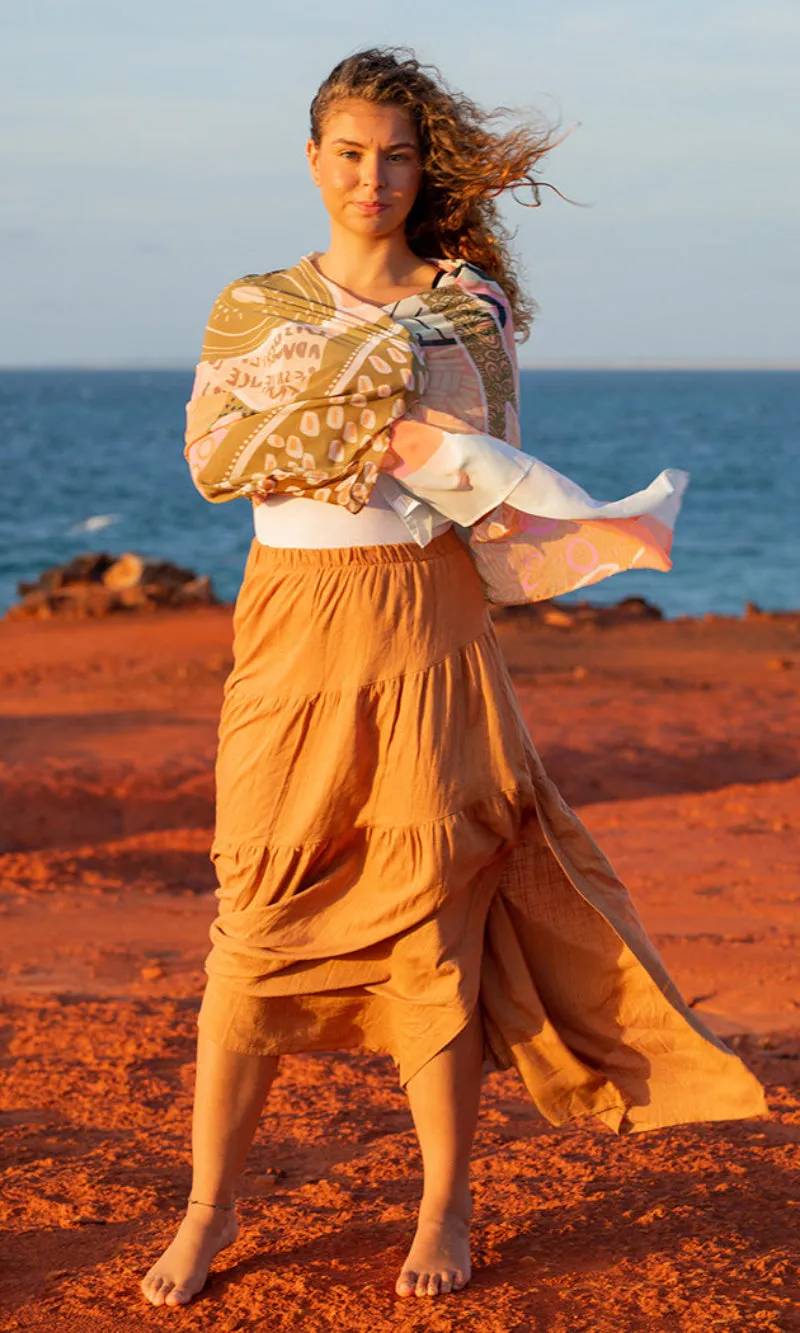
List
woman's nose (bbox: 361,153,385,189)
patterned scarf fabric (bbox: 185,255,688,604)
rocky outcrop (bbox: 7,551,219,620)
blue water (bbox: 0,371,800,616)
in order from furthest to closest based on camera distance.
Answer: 1. blue water (bbox: 0,371,800,616)
2. rocky outcrop (bbox: 7,551,219,620)
3. woman's nose (bbox: 361,153,385,189)
4. patterned scarf fabric (bbox: 185,255,688,604)

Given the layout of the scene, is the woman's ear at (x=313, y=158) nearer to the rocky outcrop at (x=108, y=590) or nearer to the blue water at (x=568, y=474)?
the rocky outcrop at (x=108, y=590)

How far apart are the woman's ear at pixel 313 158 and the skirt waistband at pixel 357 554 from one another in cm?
69

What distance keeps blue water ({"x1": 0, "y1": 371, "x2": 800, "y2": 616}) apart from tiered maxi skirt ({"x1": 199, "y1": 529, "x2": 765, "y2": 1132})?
20852 mm

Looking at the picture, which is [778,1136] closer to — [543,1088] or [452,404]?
[543,1088]

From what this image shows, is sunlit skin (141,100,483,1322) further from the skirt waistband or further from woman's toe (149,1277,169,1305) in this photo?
the skirt waistband

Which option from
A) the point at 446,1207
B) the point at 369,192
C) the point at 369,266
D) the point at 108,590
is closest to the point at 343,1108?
the point at 446,1207

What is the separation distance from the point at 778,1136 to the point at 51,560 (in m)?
26.7

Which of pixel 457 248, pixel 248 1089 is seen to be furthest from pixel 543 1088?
pixel 457 248

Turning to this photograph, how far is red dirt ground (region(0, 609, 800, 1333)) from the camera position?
117 inches

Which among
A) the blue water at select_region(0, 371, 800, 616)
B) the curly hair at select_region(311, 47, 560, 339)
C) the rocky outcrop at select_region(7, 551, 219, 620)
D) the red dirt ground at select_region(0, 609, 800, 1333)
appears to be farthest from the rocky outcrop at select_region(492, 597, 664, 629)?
the curly hair at select_region(311, 47, 560, 339)

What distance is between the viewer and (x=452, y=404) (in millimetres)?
2898

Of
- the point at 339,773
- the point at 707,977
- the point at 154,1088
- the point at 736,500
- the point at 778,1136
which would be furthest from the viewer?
the point at 736,500

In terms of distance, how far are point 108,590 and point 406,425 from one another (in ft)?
50.2

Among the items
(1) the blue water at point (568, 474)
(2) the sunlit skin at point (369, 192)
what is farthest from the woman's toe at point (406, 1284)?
(1) the blue water at point (568, 474)
